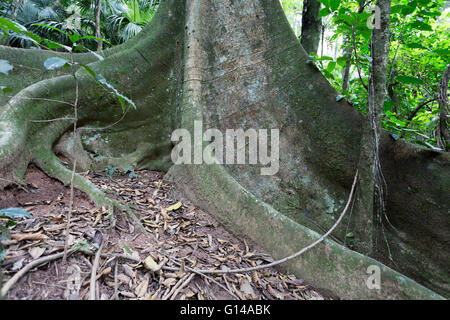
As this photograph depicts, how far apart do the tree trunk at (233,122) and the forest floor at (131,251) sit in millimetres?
137

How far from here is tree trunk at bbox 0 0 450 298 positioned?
2.10 m

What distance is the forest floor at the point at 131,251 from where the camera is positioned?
1218 mm

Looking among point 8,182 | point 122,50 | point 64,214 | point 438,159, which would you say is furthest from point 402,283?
point 122,50

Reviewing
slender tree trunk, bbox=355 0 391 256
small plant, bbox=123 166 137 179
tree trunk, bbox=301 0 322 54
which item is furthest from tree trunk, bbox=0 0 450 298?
tree trunk, bbox=301 0 322 54


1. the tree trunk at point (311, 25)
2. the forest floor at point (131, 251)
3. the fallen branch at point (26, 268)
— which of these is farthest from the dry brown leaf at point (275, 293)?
the tree trunk at point (311, 25)

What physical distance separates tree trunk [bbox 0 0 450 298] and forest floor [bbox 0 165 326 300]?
137 millimetres

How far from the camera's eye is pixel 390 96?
3631 millimetres

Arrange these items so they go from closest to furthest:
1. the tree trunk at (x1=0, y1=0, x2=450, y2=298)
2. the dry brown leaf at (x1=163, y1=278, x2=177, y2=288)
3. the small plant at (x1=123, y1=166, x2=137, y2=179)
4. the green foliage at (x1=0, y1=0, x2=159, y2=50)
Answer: the dry brown leaf at (x1=163, y1=278, x2=177, y2=288), the tree trunk at (x1=0, y1=0, x2=450, y2=298), the small plant at (x1=123, y1=166, x2=137, y2=179), the green foliage at (x1=0, y1=0, x2=159, y2=50)

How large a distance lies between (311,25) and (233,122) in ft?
8.08

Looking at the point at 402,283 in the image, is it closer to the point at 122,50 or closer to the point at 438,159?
the point at 438,159

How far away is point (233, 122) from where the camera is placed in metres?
2.53

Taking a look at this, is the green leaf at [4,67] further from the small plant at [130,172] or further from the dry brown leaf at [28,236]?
the small plant at [130,172]

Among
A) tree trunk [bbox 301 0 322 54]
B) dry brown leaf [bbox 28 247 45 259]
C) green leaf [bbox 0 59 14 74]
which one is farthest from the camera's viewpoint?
tree trunk [bbox 301 0 322 54]

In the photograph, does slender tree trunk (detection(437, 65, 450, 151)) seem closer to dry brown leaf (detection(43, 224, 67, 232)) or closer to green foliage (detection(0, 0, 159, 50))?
dry brown leaf (detection(43, 224, 67, 232))
